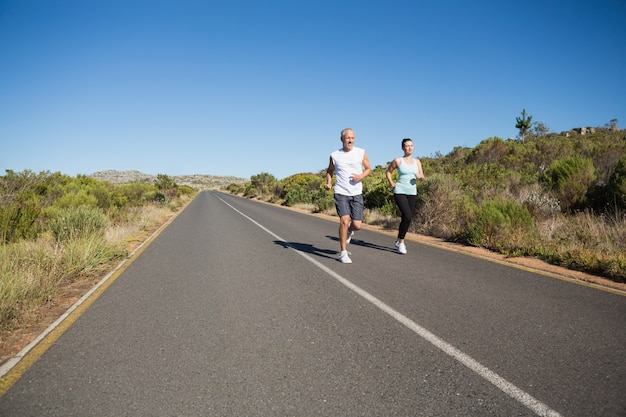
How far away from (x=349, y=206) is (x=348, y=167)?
2.42ft

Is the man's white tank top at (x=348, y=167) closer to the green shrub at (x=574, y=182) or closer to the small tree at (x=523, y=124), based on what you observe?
the green shrub at (x=574, y=182)

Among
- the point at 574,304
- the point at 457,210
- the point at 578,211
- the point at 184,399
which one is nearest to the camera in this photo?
the point at 184,399

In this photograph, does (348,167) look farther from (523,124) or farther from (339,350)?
(523,124)

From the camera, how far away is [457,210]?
35.5ft

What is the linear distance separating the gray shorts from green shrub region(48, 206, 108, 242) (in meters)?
5.82

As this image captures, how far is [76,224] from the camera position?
8844 millimetres

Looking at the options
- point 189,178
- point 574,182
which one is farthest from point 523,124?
point 189,178

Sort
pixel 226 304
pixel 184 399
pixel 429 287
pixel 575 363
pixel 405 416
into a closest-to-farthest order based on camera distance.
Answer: pixel 405 416
pixel 184 399
pixel 575 363
pixel 226 304
pixel 429 287

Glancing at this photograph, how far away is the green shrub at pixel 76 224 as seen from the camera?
27.4ft

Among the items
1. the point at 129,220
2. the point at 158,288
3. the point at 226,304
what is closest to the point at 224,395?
the point at 226,304

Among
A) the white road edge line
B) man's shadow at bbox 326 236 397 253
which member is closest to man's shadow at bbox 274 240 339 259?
man's shadow at bbox 326 236 397 253

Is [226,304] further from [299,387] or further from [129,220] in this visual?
[129,220]

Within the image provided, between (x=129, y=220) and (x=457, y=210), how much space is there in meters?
12.8

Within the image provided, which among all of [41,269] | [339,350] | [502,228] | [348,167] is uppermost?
[348,167]
